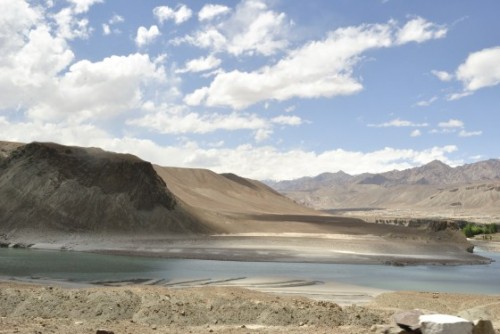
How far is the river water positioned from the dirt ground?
2028cm

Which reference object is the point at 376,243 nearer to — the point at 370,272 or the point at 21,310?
the point at 370,272

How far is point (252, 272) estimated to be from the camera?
54.7m

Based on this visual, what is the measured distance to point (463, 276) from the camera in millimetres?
60719

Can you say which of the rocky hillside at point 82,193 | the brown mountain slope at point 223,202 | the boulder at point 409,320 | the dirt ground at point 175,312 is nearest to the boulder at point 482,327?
the boulder at point 409,320

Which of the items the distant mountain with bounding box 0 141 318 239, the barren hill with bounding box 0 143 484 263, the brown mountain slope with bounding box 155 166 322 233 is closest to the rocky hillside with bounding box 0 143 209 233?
the distant mountain with bounding box 0 141 318 239

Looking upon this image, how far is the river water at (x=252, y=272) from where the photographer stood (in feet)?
156

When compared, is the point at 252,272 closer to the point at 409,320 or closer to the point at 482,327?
the point at 409,320

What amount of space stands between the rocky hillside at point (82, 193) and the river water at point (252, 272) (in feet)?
83.2

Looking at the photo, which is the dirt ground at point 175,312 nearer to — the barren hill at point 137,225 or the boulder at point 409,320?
the boulder at point 409,320

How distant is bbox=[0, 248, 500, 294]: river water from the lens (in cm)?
4759

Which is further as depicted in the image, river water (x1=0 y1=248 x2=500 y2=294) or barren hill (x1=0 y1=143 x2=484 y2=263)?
barren hill (x1=0 y1=143 x2=484 y2=263)

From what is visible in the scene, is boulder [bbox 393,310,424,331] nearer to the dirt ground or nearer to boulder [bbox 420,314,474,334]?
boulder [bbox 420,314,474,334]

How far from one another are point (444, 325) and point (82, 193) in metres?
93.3

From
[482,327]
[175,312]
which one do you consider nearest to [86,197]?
[175,312]
